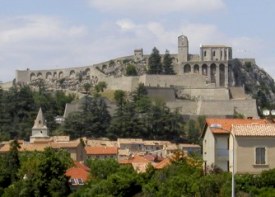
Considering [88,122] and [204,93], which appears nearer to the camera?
[88,122]

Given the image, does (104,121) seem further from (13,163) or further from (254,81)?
(13,163)

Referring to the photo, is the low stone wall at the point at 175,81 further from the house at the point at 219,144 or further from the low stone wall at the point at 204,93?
the house at the point at 219,144

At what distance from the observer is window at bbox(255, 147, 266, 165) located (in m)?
38.6

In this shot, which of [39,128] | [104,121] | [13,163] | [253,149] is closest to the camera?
[253,149]

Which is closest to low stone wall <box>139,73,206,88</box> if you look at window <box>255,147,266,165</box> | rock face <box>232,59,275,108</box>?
rock face <box>232,59,275,108</box>

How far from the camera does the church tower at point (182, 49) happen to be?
6014 inches

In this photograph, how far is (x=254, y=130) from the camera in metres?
38.8

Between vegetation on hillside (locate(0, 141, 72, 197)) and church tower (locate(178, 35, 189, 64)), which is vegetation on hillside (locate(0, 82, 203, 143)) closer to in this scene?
church tower (locate(178, 35, 189, 64))

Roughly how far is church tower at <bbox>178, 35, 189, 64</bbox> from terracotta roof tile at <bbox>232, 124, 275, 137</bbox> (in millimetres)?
113113

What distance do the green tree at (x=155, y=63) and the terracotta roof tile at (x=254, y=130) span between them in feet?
359

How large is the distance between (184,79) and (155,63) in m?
8.61

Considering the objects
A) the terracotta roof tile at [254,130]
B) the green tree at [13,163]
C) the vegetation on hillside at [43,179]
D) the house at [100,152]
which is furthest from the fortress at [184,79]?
the terracotta roof tile at [254,130]

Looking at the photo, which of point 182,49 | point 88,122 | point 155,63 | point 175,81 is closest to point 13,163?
point 88,122

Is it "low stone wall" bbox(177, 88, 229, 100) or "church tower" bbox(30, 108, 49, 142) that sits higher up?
"low stone wall" bbox(177, 88, 229, 100)
